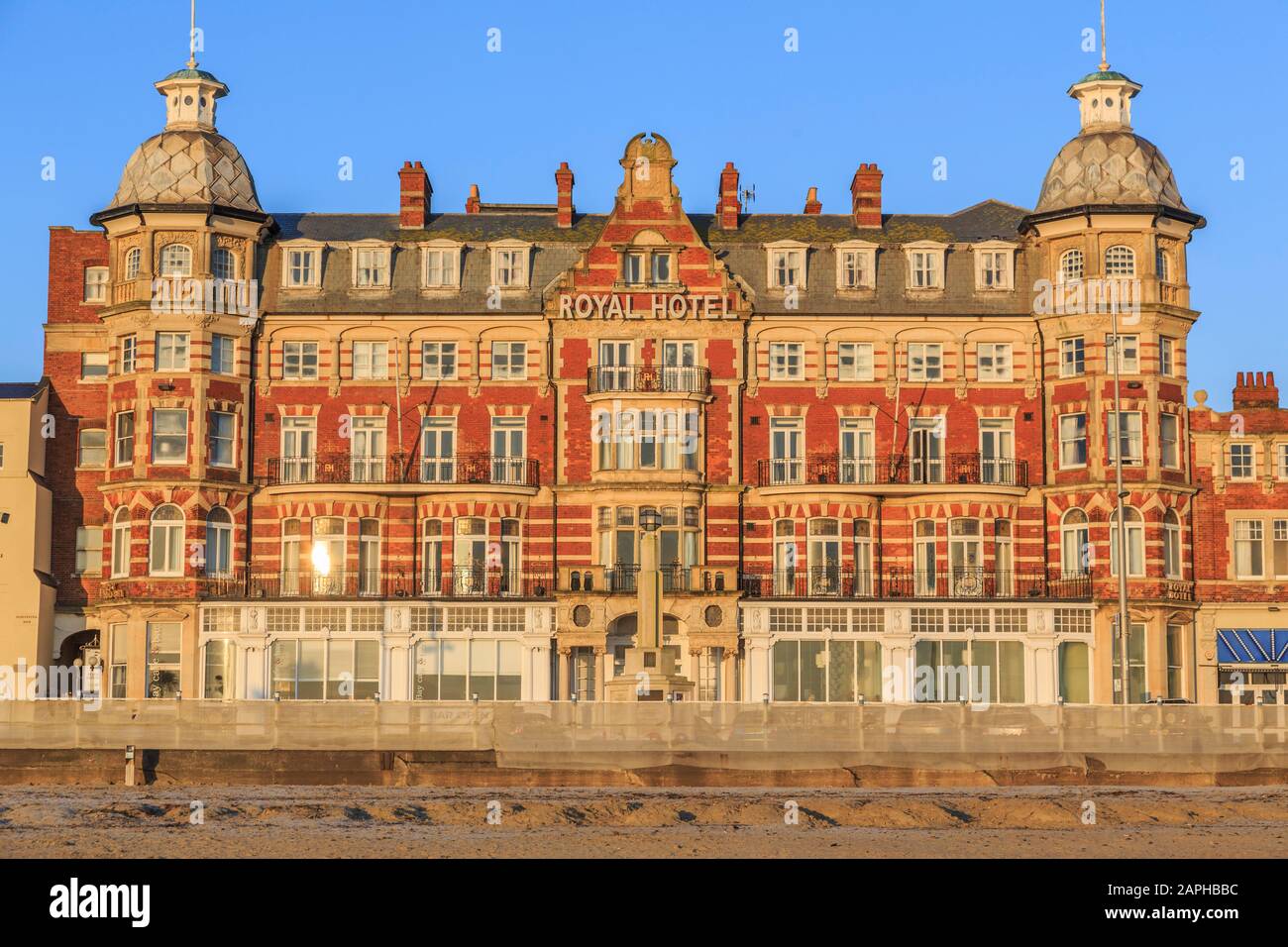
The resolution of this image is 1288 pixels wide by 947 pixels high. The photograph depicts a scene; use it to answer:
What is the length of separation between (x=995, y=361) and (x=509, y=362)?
1716 cm

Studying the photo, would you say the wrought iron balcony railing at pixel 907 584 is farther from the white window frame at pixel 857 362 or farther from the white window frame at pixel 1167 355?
the white window frame at pixel 1167 355

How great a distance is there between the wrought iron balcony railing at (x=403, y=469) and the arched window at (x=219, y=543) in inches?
78.5

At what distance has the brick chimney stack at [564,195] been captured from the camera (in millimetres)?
81250

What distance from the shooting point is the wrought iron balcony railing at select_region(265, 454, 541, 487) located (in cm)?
7600

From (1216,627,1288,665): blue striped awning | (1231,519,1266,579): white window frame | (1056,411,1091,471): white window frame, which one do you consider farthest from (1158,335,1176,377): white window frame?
(1216,627,1288,665): blue striped awning

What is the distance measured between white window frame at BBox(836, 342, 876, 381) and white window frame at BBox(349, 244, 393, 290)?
53.6ft

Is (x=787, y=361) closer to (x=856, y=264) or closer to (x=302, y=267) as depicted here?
(x=856, y=264)

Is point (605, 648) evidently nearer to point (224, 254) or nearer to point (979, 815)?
point (224, 254)

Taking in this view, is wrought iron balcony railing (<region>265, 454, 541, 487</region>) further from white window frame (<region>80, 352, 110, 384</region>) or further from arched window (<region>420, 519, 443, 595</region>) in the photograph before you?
white window frame (<region>80, 352, 110, 384</region>)

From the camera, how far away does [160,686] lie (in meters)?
73.8

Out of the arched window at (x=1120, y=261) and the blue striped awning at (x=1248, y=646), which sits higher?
the arched window at (x=1120, y=261)

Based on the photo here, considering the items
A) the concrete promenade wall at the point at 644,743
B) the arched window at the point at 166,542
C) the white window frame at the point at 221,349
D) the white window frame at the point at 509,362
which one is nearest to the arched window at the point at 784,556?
the white window frame at the point at 509,362
